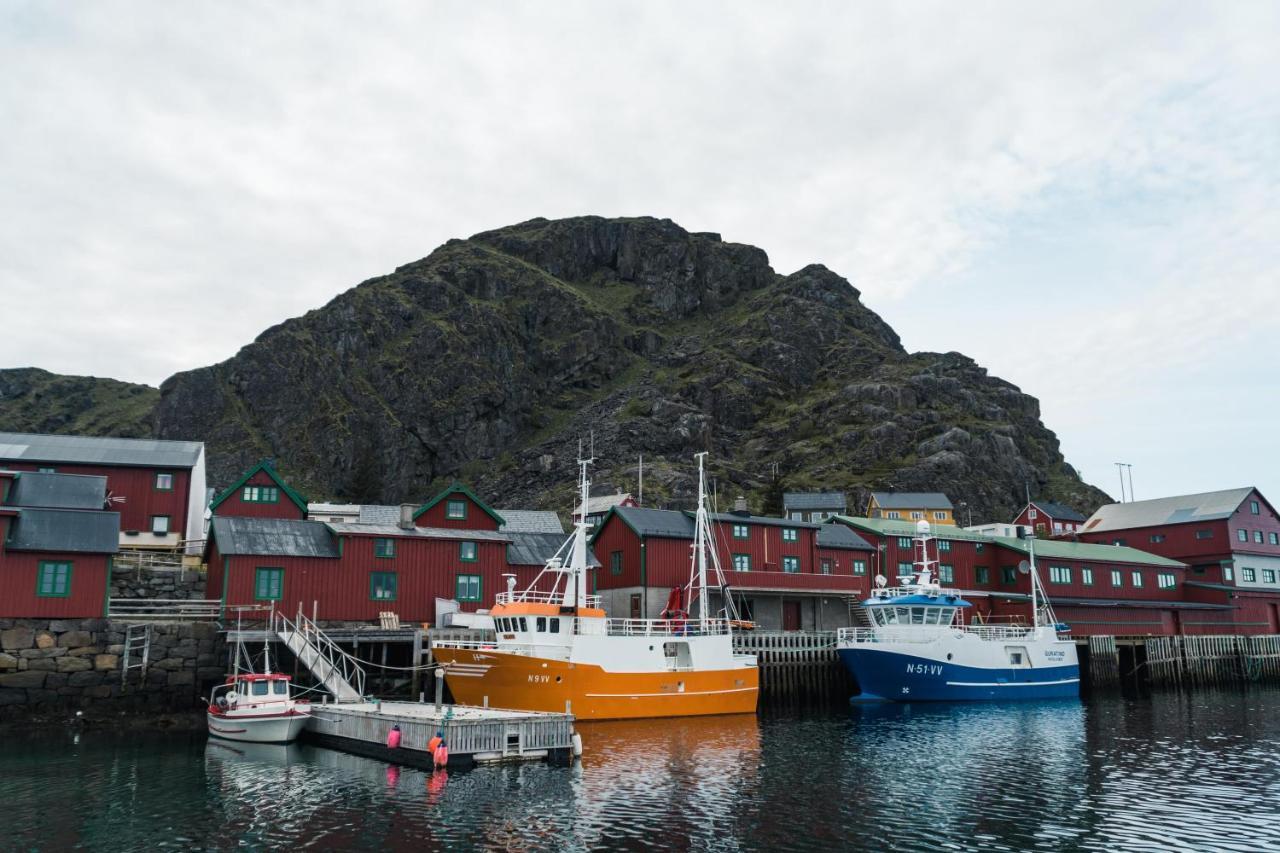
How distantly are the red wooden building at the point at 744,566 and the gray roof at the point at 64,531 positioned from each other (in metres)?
26.3

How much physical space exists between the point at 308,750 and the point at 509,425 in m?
129

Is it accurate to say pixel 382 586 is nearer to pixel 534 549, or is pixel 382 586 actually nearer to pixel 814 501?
pixel 534 549

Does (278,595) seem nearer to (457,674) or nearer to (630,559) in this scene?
(457,674)

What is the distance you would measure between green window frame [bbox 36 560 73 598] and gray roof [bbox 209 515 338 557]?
240 inches

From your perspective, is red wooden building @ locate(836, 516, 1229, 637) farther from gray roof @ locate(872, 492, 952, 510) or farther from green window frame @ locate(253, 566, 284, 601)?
green window frame @ locate(253, 566, 284, 601)

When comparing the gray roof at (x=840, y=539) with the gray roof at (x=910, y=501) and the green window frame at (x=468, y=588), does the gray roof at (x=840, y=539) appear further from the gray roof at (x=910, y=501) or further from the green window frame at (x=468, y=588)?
the gray roof at (x=910, y=501)

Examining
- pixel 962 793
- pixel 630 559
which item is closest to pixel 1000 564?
pixel 630 559

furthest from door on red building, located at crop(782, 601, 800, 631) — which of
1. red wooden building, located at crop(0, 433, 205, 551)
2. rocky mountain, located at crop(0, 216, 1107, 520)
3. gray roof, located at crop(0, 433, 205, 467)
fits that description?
rocky mountain, located at crop(0, 216, 1107, 520)

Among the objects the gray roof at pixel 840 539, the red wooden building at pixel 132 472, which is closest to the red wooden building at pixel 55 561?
the red wooden building at pixel 132 472

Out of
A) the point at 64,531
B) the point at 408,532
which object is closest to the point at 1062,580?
the point at 408,532

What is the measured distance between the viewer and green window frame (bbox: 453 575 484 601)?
4719 centimetres

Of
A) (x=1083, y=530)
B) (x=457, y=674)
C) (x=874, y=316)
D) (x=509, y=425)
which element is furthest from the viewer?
(x=874, y=316)

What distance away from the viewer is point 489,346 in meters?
164

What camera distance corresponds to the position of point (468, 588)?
47.6 m
